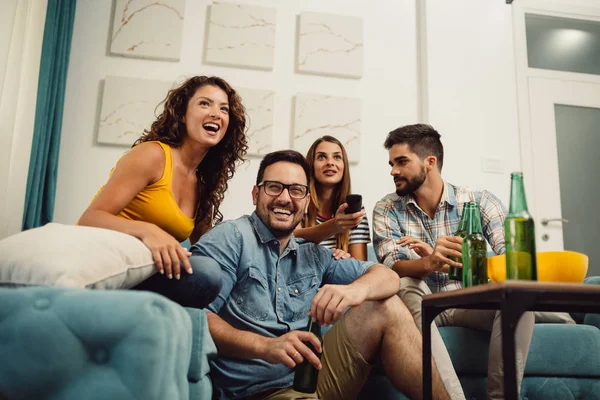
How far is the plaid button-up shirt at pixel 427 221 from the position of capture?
2096 mm

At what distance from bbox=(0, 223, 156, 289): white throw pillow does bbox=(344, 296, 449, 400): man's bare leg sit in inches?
25.4

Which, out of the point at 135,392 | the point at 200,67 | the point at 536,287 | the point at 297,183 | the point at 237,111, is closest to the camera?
the point at 135,392

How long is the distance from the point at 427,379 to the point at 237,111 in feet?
3.72

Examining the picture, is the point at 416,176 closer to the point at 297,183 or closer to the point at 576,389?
the point at 297,183

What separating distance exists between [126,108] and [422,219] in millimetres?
1803

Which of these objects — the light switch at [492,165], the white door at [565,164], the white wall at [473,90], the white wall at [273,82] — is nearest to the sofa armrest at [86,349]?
the white wall at [273,82]

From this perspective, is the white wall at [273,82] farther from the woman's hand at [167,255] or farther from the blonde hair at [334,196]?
the woman's hand at [167,255]

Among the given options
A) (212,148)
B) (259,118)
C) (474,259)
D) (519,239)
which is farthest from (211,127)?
(259,118)

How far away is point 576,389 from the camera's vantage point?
1808mm

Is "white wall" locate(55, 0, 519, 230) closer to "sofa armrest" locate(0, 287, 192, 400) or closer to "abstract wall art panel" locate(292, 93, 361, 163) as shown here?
"abstract wall art panel" locate(292, 93, 361, 163)

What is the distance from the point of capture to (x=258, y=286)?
1397mm

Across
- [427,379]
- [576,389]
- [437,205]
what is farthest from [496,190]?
[427,379]

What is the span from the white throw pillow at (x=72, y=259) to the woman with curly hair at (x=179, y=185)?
9 cm

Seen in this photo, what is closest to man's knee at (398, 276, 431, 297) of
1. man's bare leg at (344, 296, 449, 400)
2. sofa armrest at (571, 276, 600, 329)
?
man's bare leg at (344, 296, 449, 400)
